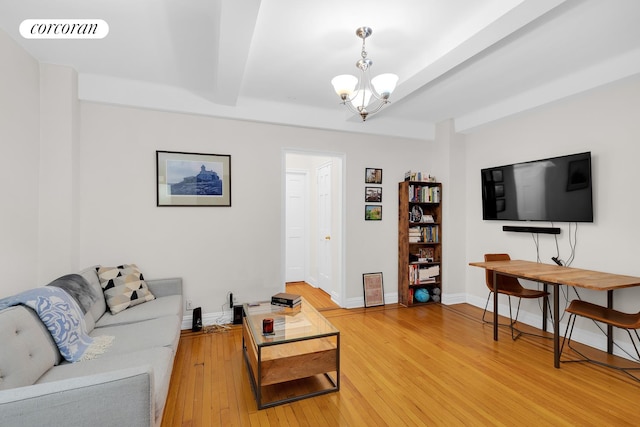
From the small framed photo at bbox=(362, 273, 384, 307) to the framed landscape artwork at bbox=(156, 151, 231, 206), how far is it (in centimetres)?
221

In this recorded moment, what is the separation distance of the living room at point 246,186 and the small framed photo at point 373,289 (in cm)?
11

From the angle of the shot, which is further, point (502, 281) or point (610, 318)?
point (502, 281)

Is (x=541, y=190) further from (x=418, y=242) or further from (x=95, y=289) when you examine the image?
(x=95, y=289)

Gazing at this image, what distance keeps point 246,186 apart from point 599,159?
12.5ft

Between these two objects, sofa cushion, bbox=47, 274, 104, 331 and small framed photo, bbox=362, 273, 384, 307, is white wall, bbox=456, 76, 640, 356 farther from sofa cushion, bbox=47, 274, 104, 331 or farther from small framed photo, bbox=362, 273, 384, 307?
sofa cushion, bbox=47, 274, 104, 331

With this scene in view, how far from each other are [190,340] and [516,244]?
13.3ft

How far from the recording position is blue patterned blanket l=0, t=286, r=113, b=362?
1828 millimetres

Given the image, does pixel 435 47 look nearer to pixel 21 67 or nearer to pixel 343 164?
pixel 343 164

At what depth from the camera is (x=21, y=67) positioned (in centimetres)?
258

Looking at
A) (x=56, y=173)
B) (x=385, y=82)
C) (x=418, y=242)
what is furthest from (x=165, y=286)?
(x=418, y=242)

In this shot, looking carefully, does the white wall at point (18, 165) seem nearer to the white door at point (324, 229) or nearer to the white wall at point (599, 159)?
the white door at point (324, 229)

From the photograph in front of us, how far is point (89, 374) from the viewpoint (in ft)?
5.71

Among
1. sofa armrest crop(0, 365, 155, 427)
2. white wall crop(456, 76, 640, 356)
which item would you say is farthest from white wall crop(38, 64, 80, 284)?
white wall crop(456, 76, 640, 356)

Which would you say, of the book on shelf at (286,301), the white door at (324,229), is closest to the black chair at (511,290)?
the book on shelf at (286,301)
